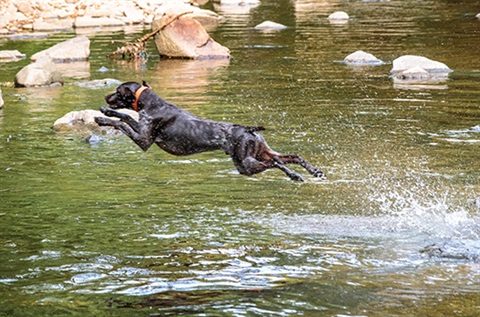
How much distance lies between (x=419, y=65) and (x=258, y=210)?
12431 mm

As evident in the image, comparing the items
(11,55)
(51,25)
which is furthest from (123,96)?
(51,25)

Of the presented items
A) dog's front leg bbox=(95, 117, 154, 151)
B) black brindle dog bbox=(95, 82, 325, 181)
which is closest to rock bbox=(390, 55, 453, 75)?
black brindle dog bbox=(95, 82, 325, 181)

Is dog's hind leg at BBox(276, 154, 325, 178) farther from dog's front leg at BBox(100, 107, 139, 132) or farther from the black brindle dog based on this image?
dog's front leg at BBox(100, 107, 139, 132)

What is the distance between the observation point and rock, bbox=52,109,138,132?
1622cm

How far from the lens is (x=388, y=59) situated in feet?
80.3

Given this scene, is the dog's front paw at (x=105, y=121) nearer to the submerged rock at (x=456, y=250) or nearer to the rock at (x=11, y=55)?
the submerged rock at (x=456, y=250)

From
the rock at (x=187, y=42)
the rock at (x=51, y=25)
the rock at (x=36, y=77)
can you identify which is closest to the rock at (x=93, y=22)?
the rock at (x=51, y=25)

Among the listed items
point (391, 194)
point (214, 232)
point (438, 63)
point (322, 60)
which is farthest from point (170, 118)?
point (322, 60)

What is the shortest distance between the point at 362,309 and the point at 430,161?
6.02m

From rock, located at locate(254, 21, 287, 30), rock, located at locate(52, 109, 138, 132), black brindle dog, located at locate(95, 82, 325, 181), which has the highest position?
black brindle dog, located at locate(95, 82, 325, 181)

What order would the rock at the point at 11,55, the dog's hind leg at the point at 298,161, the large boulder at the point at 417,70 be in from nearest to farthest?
the dog's hind leg at the point at 298,161, the large boulder at the point at 417,70, the rock at the point at 11,55

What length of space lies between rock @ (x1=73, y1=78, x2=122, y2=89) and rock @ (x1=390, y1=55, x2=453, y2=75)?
636 centimetres

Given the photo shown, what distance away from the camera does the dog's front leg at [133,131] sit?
9.98 meters

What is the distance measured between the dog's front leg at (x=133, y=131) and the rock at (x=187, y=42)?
1592 cm
